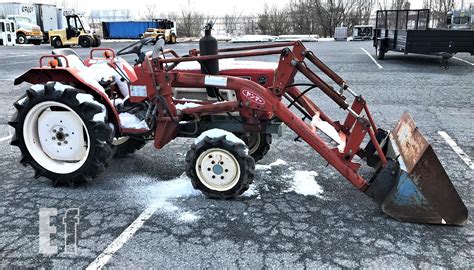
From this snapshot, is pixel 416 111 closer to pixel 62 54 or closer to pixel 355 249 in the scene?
pixel 355 249

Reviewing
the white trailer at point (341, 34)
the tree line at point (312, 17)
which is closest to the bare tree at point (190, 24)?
the tree line at point (312, 17)

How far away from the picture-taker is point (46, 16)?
1484 inches

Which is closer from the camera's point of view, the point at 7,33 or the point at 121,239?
the point at 121,239

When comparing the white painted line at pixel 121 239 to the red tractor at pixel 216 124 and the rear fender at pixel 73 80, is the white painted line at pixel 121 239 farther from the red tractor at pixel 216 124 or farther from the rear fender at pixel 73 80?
the rear fender at pixel 73 80

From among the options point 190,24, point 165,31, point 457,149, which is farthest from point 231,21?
point 457,149

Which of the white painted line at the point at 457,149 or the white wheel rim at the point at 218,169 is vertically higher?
the white wheel rim at the point at 218,169

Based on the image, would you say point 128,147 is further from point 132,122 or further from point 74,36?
point 74,36

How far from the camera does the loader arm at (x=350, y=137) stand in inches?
130

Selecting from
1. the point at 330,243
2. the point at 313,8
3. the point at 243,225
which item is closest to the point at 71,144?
the point at 243,225

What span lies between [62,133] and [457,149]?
452 cm

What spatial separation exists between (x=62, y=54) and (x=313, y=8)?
4096 centimetres

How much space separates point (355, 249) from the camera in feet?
10.1

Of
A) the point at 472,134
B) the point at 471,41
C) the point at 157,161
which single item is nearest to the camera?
the point at 157,161

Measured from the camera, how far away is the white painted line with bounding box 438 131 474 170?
4859mm
